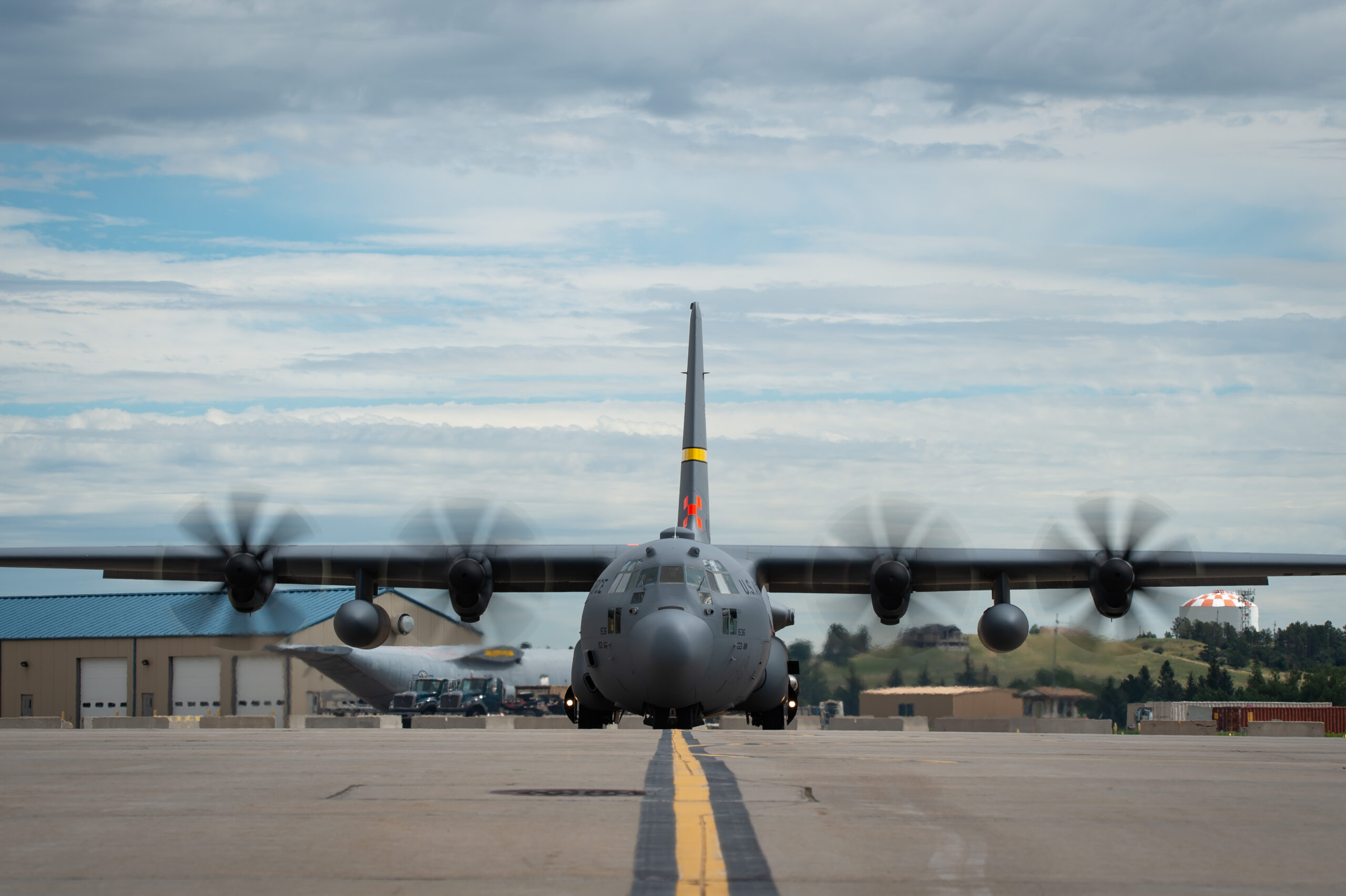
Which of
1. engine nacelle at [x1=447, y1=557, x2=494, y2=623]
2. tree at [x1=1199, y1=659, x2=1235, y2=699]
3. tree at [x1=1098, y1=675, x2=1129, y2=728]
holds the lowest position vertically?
tree at [x1=1199, y1=659, x2=1235, y2=699]

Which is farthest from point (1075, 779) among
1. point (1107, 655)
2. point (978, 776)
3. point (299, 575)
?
point (1107, 655)

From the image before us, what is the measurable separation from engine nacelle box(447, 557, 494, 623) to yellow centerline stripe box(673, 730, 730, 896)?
17978mm

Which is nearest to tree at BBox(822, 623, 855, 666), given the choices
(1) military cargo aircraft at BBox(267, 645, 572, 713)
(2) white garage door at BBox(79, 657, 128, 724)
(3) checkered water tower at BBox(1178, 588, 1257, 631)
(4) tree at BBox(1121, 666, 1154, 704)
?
(4) tree at BBox(1121, 666, 1154, 704)

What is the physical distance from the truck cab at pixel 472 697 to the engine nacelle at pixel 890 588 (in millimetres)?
38212

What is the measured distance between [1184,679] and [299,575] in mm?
49554

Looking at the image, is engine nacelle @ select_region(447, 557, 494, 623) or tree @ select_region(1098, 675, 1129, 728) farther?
tree @ select_region(1098, 675, 1129, 728)

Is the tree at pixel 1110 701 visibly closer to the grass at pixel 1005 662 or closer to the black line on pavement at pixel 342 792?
the grass at pixel 1005 662

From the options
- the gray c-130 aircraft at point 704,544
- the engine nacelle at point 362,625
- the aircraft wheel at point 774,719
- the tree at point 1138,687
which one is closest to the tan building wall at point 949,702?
the tree at point 1138,687

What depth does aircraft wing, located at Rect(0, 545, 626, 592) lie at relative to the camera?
104 feet

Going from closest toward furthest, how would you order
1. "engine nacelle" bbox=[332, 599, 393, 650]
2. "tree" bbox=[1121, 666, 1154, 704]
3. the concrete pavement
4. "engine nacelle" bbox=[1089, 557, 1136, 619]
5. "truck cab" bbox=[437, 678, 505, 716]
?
the concrete pavement, "engine nacelle" bbox=[332, 599, 393, 650], "engine nacelle" bbox=[1089, 557, 1136, 619], "tree" bbox=[1121, 666, 1154, 704], "truck cab" bbox=[437, 678, 505, 716]

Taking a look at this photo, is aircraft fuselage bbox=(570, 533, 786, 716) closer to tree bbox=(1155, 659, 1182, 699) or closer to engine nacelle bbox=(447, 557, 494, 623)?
engine nacelle bbox=(447, 557, 494, 623)

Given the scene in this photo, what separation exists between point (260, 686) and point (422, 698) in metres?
8.77

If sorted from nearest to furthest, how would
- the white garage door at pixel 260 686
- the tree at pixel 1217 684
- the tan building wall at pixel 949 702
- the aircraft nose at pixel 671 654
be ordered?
the aircraft nose at pixel 671 654
the tan building wall at pixel 949 702
the white garage door at pixel 260 686
the tree at pixel 1217 684

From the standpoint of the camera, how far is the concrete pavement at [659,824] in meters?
6.80
